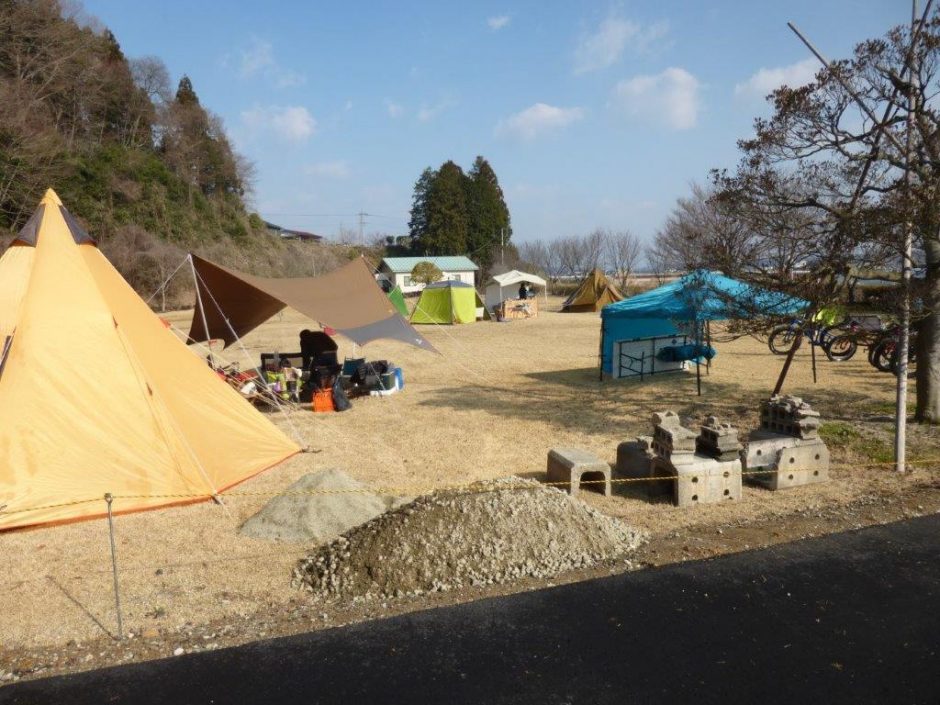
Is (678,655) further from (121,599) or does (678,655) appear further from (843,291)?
(843,291)

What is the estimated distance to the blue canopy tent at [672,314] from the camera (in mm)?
7398

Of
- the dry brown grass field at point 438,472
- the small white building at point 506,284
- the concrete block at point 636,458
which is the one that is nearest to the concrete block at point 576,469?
the dry brown grass field at point 438,472

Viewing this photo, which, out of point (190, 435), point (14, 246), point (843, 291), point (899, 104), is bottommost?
point (190, 435)

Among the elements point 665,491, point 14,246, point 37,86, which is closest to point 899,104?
point 665,491

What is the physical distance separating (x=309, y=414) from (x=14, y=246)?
13.5 feet

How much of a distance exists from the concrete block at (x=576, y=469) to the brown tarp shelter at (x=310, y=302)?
12.1 feet

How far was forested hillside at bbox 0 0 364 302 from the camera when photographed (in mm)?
24031

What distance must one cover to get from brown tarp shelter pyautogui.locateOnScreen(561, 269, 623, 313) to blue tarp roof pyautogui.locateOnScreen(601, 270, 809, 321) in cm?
1688

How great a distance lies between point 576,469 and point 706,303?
4.54m

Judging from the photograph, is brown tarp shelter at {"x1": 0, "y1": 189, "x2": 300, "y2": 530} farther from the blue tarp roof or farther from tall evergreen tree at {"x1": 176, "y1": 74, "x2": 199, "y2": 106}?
tall evergreen tree at {"x1": 176, "y1": 74, "x2": 199, "y2": 106}

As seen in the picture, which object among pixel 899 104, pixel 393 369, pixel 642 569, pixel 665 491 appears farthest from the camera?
pixel 393 369

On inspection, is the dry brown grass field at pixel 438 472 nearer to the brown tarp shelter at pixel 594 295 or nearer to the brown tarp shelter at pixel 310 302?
the brown tarp shelter at pixel 310 302

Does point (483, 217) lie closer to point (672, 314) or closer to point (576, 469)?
point (672, 314)

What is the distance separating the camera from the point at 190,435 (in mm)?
5820
